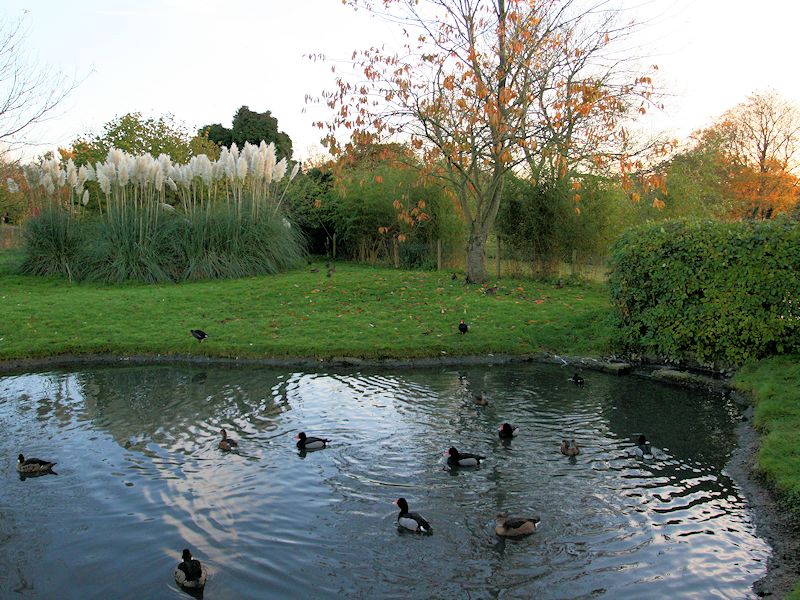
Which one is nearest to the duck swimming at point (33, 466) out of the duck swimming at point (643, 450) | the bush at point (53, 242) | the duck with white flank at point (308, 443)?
the duck with white flank at point (308, 443)

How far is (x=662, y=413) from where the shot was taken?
1055cm

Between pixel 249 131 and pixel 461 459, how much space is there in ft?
136

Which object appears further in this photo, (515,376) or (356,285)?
(356,285)

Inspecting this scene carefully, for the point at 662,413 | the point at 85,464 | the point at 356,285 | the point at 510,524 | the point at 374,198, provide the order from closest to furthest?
the point at 510,524 < the point at 85,464 < the point at 662,413 < the point at 356,285 < the point at 374,198

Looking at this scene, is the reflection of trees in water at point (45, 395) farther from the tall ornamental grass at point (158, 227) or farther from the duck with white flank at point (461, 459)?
the tall ornamental grass at point (158, 227)

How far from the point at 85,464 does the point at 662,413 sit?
8728 mm

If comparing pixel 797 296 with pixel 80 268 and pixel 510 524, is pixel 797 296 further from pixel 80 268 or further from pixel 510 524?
pixel 80 268

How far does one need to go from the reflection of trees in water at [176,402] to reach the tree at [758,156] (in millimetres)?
37955

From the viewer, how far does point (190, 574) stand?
215 inches

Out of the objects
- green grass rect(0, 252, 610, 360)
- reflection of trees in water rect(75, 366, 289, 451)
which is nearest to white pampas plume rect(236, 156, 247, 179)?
green grass rect(0, 252, 610, 360)

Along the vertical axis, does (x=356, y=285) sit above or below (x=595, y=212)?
below

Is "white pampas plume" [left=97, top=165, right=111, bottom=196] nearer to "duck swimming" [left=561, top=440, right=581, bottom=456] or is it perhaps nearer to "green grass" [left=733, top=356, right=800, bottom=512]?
"duck swimming" [left=561, top=440, right=581, bottom=456]

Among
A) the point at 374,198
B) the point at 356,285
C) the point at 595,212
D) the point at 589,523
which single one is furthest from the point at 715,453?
the point at 374,198

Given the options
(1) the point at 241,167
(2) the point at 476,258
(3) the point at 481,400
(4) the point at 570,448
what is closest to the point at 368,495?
(4) the point at 570,448
